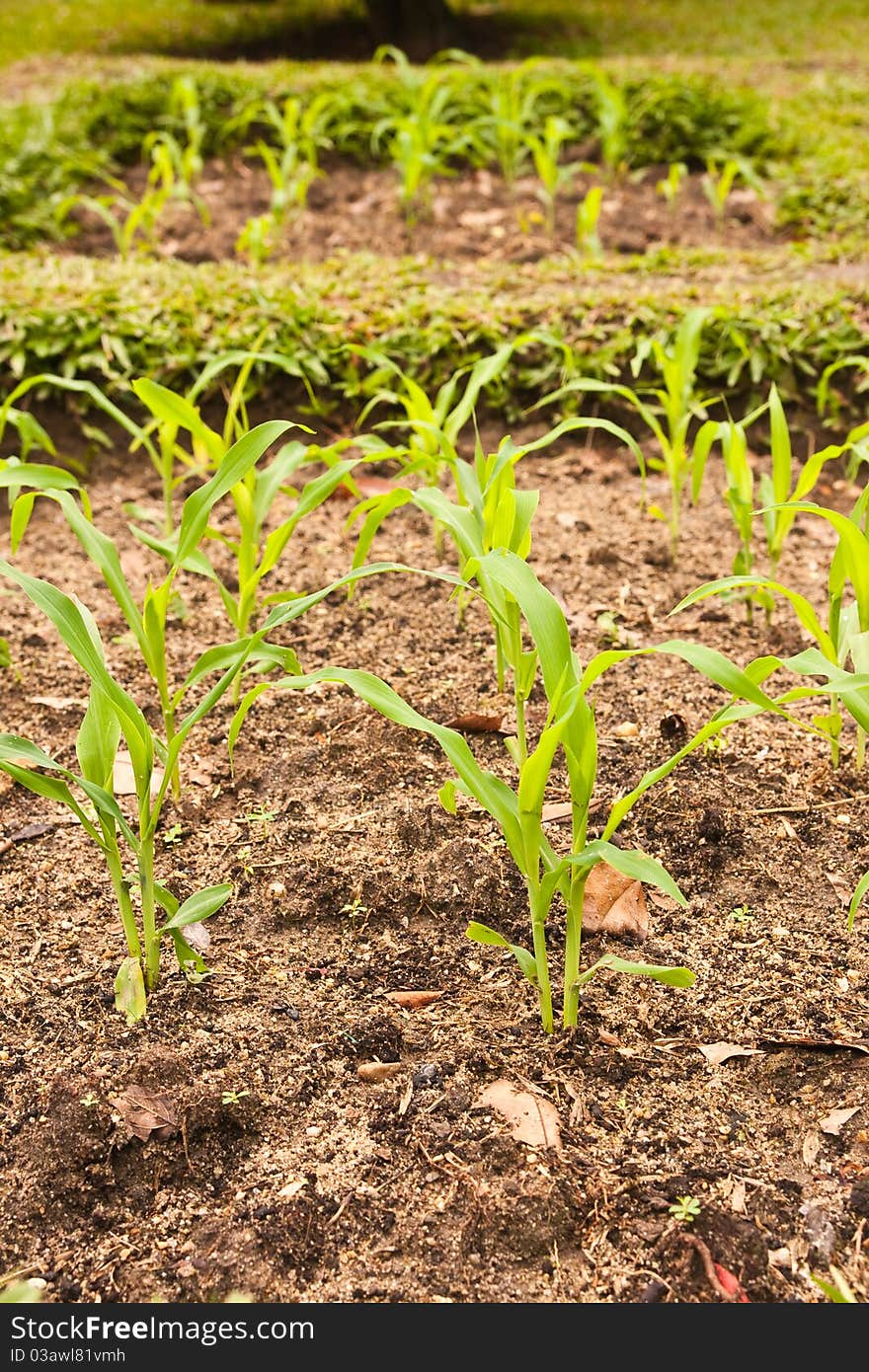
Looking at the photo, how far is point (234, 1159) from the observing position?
1.41 m

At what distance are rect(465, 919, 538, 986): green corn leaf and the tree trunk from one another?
8272 millimetres

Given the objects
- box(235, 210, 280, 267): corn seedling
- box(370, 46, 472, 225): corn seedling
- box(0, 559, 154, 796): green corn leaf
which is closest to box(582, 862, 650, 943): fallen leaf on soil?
box(0, 559, 154, 796): green corn leaf

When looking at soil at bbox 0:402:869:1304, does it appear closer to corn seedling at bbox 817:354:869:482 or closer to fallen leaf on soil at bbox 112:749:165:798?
fallen leaf on soil at bbox 112:749:165:798

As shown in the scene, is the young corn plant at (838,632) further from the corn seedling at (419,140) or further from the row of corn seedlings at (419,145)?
the corn seedling at (419,140)

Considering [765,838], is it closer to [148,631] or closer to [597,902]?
[597,902]

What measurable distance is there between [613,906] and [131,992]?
2.25ft

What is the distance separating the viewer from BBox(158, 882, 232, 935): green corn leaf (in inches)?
61.2

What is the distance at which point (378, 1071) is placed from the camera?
151cm

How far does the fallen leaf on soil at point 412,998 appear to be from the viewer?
161cm

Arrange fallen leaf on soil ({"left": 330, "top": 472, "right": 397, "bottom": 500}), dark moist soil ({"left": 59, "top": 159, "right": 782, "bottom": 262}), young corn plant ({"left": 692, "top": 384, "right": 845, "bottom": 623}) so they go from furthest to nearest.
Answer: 1. dark moist soil ({"left": 59, "top": 159, "right": 782, "bottom": 262})
2. fallen leaf on soil ({"left": 330, "top": 472, "right": 397, "bottom": 500})
3. young corn plant ({"left": 692, "top": 384, "right": 845, "bottom": 623})

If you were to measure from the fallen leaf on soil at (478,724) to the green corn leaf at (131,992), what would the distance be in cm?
79

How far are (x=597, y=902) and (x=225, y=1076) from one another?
0.59m

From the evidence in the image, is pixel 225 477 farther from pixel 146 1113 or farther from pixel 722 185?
pixel 722 185
